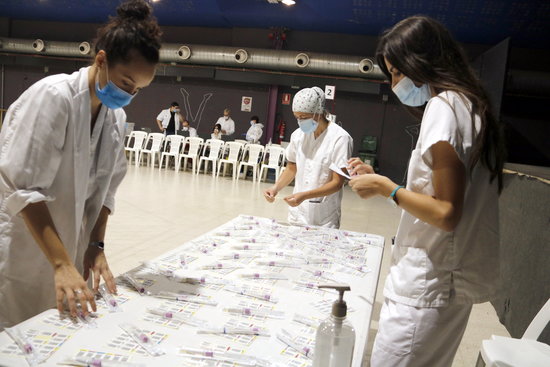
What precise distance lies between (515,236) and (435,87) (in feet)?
8.70

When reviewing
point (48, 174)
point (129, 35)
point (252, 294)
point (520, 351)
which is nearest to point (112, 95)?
point (129, 35)

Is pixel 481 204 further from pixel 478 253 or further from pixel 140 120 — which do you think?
pixel 140 120

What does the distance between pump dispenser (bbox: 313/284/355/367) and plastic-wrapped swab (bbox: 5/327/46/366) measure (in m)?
0.57

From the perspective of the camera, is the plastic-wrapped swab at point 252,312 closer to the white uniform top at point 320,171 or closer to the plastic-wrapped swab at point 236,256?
the plastic-wrapped swab at point 236,256

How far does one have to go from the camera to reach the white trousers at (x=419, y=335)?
112cm

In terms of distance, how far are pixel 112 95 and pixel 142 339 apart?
74 cm

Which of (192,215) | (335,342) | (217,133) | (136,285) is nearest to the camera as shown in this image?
(335,342)

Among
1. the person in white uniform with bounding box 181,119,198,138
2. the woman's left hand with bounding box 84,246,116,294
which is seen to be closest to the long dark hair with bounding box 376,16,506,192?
the woman's left hand with bounding box 84,246,116,294

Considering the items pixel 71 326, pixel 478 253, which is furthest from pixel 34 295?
pixel 478 253

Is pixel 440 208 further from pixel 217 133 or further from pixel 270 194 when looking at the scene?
pixel 217 133

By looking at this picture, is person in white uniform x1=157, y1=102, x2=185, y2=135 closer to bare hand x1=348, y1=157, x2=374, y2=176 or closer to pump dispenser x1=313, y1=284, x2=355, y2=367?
bare hand x1=348, y1=157, x2=374, y2=176

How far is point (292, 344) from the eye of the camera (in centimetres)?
103

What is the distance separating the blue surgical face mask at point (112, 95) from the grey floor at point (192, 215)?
214 cm

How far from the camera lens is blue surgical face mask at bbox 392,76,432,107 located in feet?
4.04
